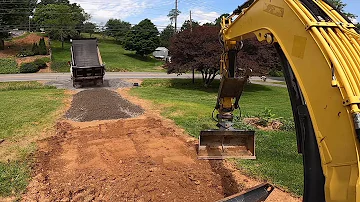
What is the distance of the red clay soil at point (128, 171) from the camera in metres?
5.44

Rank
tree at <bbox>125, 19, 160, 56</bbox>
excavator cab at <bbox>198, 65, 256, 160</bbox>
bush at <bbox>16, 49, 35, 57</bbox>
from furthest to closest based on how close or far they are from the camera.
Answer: tree at <bbox>125, 19, 160, 56</bbox> → bush at <bbox>16, 49, 35, 57</bbox> → excavator cab at <bbox>198, 65, 256, 160</bbox>

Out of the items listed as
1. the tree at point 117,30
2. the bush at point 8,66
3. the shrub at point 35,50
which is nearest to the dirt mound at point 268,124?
the bush at point 8,66

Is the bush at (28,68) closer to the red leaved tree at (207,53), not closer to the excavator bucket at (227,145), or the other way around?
the red leaved tree at (207,53)

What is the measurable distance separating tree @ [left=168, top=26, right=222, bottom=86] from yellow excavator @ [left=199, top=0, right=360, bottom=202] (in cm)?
1819

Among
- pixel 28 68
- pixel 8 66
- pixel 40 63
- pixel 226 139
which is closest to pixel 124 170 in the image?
pixel 226 139

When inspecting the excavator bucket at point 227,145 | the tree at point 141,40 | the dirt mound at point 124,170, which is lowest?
the dirt mound at point 124,170

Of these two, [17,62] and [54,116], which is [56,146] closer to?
[54,116]

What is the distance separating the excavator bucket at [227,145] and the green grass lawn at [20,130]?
377cm

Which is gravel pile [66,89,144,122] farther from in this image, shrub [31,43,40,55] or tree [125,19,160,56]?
tree [125,19,160,56]

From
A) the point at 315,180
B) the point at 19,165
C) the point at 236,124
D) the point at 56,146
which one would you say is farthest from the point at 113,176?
the point at 236,124

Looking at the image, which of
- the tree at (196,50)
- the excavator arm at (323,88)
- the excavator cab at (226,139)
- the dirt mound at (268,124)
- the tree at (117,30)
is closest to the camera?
the excavator arm at (323,88)

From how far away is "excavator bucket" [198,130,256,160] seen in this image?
701cm

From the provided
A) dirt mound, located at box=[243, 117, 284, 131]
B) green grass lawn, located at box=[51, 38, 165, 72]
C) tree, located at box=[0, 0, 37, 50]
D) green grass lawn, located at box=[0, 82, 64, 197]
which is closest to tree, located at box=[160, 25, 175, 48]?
green grass lawn, located at box=[51, 38, 165, 72]

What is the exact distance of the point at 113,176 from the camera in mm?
6121
